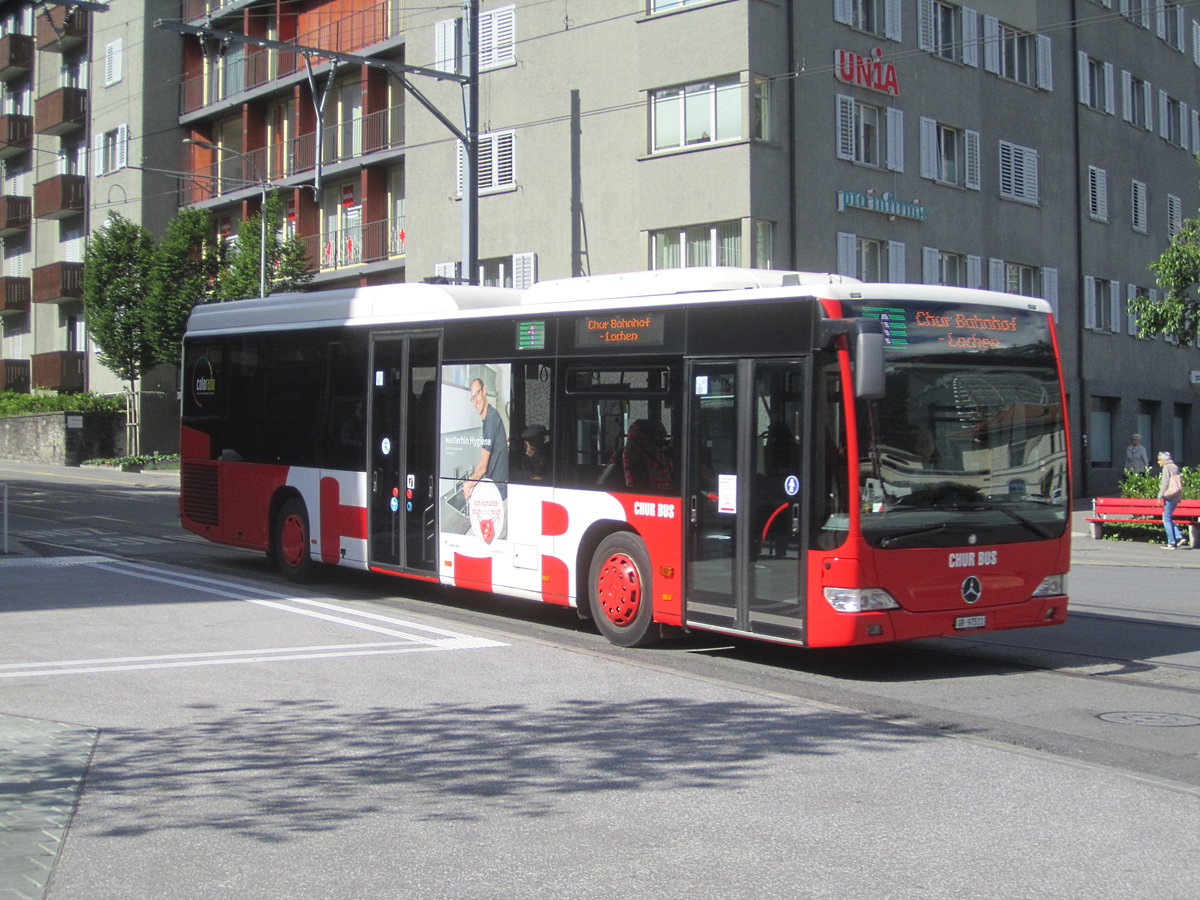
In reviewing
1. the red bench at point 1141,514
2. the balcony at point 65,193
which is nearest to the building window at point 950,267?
A: the red bench at point 1141,514

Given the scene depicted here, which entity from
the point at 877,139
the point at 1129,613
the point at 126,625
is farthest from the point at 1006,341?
the point at 877,139

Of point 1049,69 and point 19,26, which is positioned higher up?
point 19,26

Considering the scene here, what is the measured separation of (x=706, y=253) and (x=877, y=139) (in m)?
5.35

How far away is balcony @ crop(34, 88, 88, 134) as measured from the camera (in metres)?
53.6

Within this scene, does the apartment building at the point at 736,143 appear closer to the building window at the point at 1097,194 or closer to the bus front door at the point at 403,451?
the building window at the point at 1097,194

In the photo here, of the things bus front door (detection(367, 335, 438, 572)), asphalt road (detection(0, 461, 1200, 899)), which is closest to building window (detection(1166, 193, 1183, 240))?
asphalt road (detection(0, 461, 1200, 899))

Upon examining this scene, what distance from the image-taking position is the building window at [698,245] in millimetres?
28469

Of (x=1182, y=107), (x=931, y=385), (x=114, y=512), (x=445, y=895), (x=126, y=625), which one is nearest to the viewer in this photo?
(x=445, y=895)

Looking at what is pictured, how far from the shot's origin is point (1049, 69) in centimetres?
3697

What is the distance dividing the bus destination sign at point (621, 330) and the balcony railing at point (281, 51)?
2674 cm

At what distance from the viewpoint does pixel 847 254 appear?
98.7ft

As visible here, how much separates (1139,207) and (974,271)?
1020 cm

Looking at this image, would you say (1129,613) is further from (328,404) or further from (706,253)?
(706,253)

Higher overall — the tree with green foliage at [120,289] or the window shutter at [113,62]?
the window shutter at [113,62]
